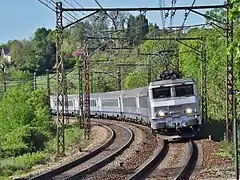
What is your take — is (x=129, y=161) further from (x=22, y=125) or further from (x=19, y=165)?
(x=22, y=125)

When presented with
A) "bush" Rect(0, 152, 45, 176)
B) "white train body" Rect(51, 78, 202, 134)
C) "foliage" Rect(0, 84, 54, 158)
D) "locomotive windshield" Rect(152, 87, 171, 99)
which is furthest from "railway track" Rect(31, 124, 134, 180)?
"foliage" Rect(0, 84, 54, 158)

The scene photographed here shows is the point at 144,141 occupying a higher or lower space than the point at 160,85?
lower

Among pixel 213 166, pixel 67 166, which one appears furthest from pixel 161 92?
pixel 213 166

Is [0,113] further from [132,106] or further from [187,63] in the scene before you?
[187,63]

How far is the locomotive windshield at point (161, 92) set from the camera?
2647 cm

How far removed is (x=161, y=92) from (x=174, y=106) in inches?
38.6

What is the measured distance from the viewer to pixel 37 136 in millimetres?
35344

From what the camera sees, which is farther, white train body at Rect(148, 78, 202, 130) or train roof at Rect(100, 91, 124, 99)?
train roof at Rect(100, 91, 124, 99)

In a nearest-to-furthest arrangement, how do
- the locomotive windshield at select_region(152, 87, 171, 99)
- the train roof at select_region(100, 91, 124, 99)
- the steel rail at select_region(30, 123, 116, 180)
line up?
1. the steel rail at select_region(30, 123, 116, 180)
2. the locomotive windshield at select_region(152, 87, 171, 99)
3. the train roof at select_region(100, 91, 124, 99)

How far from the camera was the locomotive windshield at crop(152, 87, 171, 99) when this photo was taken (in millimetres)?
26469

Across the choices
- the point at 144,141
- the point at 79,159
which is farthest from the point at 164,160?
the point at 144,141

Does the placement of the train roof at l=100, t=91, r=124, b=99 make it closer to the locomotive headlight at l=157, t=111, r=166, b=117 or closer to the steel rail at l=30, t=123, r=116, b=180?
the locomotive headlight at l=157, t=111, r=166, b=117

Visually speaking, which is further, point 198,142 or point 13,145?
point 13,145

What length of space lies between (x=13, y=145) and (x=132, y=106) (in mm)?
12570
